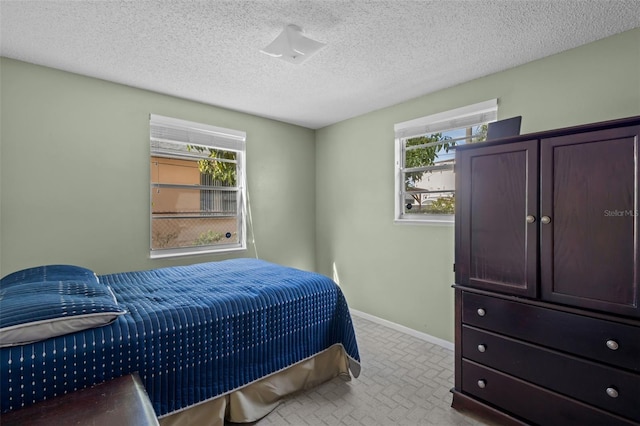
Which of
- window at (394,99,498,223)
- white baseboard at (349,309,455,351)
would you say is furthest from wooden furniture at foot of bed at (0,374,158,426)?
window at (394,99,498,223)

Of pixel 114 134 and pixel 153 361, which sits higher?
pixel 114 134

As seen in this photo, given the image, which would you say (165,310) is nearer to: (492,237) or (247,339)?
(247,339)

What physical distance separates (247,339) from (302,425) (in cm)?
63

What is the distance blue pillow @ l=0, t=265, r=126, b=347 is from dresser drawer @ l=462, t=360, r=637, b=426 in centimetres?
211

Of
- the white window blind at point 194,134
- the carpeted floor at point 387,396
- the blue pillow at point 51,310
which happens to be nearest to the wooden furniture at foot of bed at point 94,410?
the blue pillow at point 51,310

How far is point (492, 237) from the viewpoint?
72.1 inches

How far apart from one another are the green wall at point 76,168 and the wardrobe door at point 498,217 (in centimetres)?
265

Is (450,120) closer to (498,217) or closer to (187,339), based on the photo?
(498,217)

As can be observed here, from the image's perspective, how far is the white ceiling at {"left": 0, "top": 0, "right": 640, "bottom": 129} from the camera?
5.65 ft

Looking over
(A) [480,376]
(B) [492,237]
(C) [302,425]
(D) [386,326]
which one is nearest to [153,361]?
(C) [302,425]

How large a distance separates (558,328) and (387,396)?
46.2 inches

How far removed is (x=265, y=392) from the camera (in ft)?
6.27

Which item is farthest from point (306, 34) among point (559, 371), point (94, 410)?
point (559, 371)

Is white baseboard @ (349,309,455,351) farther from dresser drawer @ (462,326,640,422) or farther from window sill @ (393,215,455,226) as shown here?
window sill @ (393,215,455,226)
